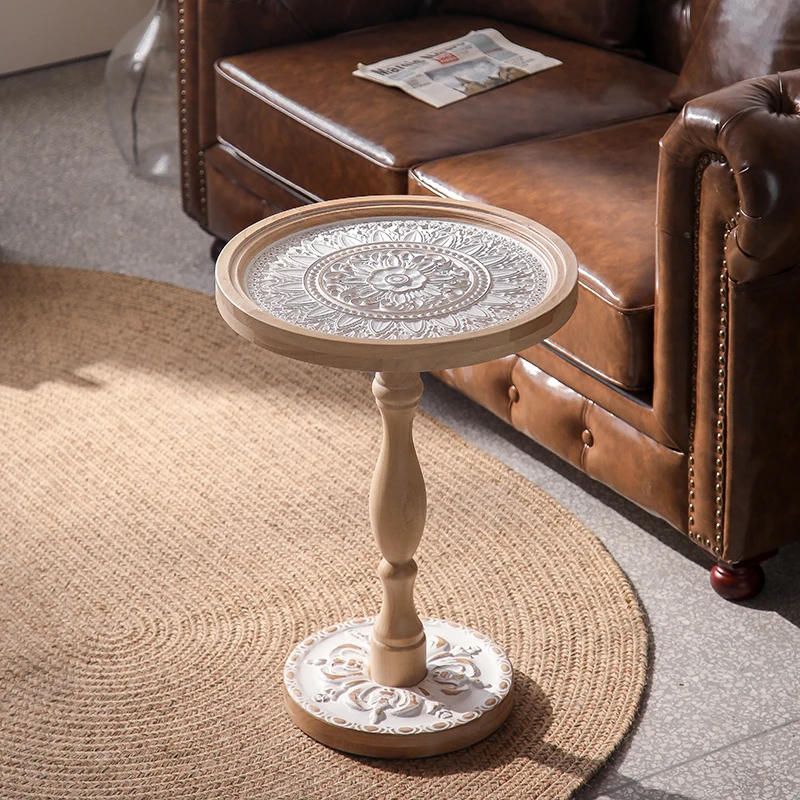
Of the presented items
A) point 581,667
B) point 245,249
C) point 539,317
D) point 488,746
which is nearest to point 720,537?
point 581,667

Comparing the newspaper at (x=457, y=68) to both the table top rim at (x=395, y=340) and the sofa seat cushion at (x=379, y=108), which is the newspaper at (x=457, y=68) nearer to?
the sofa seat cushion at (x=379, y=108)

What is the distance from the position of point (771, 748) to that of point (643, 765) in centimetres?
16

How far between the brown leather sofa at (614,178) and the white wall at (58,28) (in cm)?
153

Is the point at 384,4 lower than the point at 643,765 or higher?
higher

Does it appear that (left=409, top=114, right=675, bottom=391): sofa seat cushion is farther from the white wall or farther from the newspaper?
the white wall

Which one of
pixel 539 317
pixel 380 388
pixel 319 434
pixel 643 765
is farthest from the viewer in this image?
pixel 319 434

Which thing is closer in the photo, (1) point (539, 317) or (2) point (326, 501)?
(1) point (539, 317)

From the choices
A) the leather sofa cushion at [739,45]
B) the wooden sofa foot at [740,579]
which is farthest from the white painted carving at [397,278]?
the leather sofa cushion at [739,45]

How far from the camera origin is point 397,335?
133 centimetres

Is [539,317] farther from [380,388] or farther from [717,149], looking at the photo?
[717,149]

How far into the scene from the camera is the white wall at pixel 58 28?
4.07 metres

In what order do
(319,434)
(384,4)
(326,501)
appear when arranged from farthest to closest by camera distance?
(384,4) < (319,434) < (326,501)

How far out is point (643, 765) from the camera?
5.08 feet

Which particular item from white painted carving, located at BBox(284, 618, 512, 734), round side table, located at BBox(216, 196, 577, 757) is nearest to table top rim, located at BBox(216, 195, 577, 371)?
round side table, located at BBox(216, 196, 577, 757)
